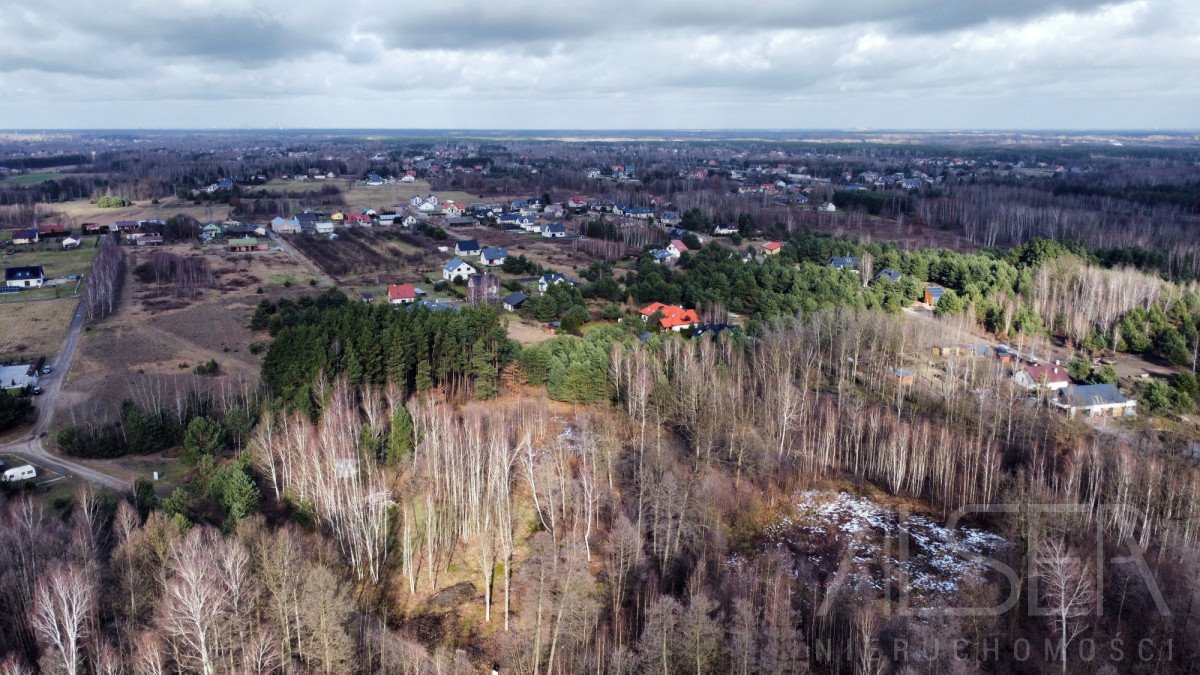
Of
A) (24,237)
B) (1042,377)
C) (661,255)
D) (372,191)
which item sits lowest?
(1042,377)

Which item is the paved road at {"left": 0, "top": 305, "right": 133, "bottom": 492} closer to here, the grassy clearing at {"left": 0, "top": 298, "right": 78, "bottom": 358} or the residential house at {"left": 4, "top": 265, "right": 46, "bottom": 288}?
the grassy clearing at {"left": 0, "top": 298, "right": 78, "bottom": 358}

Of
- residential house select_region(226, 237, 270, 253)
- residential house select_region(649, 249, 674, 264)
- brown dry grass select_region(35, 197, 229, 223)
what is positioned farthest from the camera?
brown dry grass select_region(35, 197, 229, 223)

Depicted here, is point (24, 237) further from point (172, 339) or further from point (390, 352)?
point (390, 352)

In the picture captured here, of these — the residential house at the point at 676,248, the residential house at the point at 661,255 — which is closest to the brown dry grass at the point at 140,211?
the residential house at the point at 661,255

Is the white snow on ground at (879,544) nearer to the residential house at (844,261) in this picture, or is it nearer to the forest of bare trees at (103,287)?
the residential house at (844,261)

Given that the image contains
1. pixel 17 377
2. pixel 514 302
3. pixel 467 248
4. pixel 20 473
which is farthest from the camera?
pixel 467 248

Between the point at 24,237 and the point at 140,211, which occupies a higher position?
the point at 140,211

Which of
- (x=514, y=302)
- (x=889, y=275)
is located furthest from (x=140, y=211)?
(x=889, y=275)

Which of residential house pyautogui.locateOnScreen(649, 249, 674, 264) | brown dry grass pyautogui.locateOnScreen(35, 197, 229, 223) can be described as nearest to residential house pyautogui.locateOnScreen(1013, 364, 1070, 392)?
residential house pyautogui.locateOnScreen(649, 249, 674, 264)
